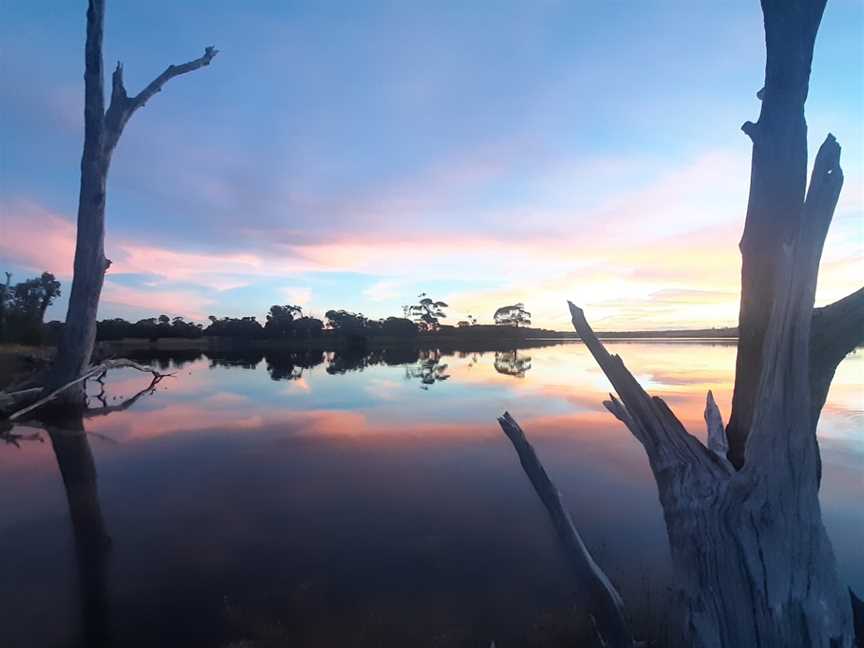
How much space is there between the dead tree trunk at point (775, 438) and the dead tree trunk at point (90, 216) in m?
14.6

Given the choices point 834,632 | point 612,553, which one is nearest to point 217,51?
point 612,553

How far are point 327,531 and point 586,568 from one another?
3.30 metres

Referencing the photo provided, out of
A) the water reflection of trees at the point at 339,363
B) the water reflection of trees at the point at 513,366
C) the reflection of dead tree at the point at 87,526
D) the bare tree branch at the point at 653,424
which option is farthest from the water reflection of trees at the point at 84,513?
the water reflection of trees at the point at 513,366

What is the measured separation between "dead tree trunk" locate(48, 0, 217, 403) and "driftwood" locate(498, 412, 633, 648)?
13792mm

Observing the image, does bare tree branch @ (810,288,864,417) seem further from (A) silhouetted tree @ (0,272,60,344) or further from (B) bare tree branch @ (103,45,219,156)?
(A) silhouetted tree @ (0,272,60,344)

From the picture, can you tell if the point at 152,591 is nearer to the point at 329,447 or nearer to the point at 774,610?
the point at 774,610

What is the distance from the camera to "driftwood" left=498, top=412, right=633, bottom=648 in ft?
9.54

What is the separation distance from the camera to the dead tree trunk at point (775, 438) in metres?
2.35

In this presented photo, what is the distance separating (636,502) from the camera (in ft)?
20.6

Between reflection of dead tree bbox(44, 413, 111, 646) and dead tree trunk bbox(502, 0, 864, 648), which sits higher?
dead tree trunk bbox(502, 0, 864, 648)

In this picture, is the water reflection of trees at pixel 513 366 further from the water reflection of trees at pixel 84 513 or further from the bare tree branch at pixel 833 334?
the bare tree branch at pixel 833 334

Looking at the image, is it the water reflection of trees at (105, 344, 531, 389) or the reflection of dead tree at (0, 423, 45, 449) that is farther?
the water reflection of trees at (105, 344, 531, 389)

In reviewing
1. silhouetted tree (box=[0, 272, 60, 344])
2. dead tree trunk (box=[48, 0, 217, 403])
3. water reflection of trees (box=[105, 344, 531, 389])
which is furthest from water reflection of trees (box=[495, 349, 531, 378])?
silhouetted tree (box=[0, 272, 60, 344])

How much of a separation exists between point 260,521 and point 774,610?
5227mm
